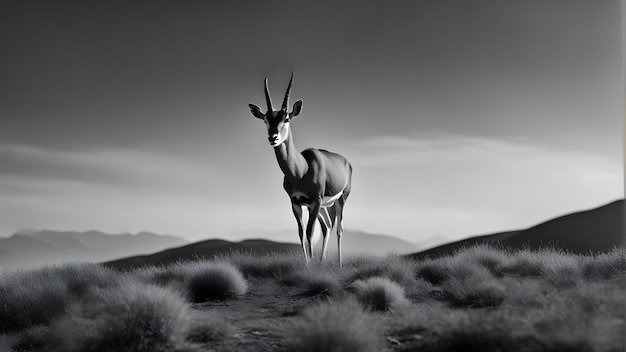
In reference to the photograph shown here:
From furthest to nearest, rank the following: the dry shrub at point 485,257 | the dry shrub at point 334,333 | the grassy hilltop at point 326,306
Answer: the dry shrub at point 485,257
the grassy hilltop at point 326,306
the dry shrub at point 334,333

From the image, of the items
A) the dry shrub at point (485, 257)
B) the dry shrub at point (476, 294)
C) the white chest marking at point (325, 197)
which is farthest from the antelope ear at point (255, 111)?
the dry shrub at point (485, 257)

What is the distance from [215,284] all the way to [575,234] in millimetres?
9651

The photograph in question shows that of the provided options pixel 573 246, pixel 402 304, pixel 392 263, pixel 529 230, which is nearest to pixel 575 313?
pixel 402 304

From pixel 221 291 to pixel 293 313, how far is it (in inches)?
61.6

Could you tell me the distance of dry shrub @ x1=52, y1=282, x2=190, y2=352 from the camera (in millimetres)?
4844

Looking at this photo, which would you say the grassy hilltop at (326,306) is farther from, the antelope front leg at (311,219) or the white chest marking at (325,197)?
the white chest marking at (325,197)

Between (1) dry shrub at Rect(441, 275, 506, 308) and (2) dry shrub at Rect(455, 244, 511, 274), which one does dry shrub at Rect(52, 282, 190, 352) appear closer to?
(1) dry shrub at Rect(441, 275, 506, 308)

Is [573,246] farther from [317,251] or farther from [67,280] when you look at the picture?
[67,280]

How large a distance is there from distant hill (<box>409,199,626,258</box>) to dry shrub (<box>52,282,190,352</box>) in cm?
812

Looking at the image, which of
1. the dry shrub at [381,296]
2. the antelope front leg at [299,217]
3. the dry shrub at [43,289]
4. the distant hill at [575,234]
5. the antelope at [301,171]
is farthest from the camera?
the distant hill at [575,234]

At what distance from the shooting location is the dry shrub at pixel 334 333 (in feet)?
14.2

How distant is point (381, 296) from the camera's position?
260 inches

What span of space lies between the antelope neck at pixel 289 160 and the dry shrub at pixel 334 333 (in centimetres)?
349

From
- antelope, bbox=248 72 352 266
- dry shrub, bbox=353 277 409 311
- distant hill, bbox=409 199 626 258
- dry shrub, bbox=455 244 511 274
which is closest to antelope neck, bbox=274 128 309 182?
antelope, bbox=248 72 352 266
